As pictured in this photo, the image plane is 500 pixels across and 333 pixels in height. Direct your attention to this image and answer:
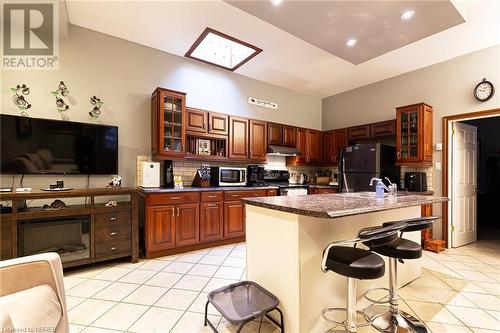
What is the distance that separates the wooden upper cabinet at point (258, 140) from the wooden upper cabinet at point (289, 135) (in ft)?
1.85

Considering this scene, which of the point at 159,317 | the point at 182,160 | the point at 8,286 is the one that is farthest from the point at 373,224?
the point at 182,160

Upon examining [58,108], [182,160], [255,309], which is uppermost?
[58,108]

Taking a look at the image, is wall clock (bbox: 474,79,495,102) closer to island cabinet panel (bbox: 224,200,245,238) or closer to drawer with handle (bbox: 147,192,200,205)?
island cabinet panel (bbox: 224,200,245,238)

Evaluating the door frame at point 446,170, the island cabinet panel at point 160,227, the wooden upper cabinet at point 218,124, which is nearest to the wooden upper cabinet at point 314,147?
the wooden upper cabinet at point 218,124

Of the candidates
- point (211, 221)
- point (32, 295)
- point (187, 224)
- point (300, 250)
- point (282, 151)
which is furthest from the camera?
point (282, 151)

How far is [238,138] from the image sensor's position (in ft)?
14.8

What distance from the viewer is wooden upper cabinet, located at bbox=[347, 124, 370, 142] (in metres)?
4.94

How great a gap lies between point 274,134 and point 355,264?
3.84 m

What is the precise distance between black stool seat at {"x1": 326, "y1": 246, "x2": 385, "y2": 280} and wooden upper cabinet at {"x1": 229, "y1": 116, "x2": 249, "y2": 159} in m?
3.10

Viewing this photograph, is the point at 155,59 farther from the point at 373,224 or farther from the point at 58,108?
the point at 373,224

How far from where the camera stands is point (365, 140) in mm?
5098

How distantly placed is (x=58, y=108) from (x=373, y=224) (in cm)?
410

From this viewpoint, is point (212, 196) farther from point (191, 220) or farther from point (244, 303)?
point (244, 303)

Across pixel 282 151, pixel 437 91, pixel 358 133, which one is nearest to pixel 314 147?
pixel 358 133
